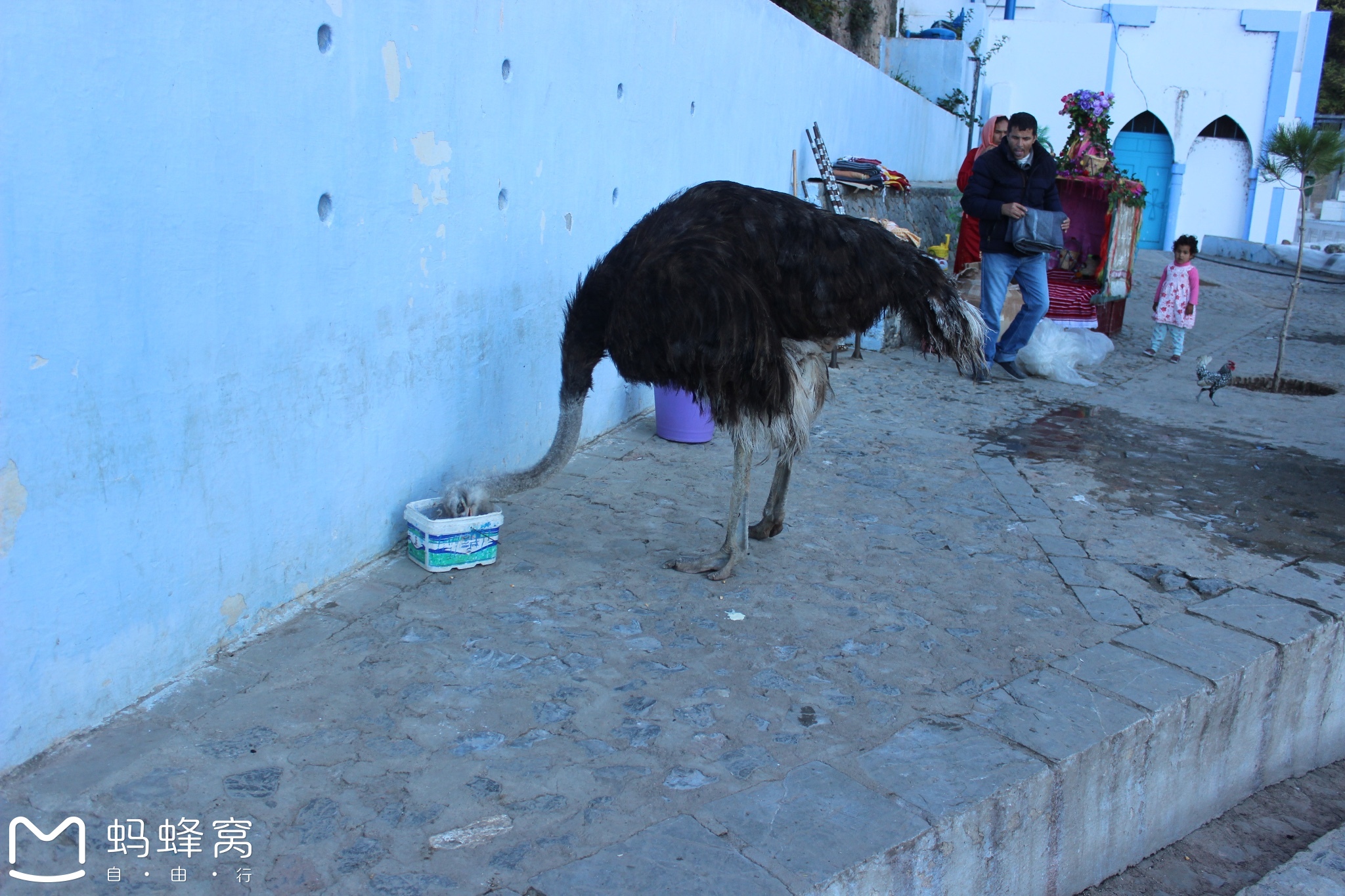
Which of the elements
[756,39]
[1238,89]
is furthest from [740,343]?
[1238,89]

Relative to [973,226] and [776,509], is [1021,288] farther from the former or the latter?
[776,509]

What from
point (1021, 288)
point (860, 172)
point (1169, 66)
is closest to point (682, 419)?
point (1021, 288)

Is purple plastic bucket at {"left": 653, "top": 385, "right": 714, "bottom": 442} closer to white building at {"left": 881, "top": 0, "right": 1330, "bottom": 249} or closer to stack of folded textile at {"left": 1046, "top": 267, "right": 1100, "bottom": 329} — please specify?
stack of folded textile at {"left": 1046, "top": 267, "right": 1100, "bottom": 329}

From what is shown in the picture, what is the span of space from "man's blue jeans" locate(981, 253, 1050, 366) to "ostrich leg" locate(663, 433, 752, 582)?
4.27 m

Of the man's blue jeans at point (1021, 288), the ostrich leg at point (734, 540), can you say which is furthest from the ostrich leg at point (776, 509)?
the man's blue jeans at point (1021, 288)

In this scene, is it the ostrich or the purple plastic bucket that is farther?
the purple plastic bucket

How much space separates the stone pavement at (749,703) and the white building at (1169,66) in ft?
63.1

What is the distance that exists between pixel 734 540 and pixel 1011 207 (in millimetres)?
4525

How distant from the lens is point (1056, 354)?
26.5 ft

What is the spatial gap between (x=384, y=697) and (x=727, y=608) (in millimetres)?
1266

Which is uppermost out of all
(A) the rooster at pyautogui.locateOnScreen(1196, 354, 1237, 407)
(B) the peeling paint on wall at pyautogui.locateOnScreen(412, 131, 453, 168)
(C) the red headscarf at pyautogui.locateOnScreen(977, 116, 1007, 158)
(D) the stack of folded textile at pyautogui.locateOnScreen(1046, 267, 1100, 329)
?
(C) the red headscarf at pyautogui.locateOnScreen(977, 116, 1007, 158)

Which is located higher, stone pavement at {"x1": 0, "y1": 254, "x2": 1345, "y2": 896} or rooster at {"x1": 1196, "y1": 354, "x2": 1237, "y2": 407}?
rooster at {"x1": 1196, "y1": 354, "x2": 1237, "y2": 407}

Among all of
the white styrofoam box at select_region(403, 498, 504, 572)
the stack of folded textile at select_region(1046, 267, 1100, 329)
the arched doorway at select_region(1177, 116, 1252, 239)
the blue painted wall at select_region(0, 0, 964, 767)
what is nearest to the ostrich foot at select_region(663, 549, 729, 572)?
the white styrofoam box at select_region(403, 498, 504, 572)

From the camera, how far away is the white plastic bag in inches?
316
